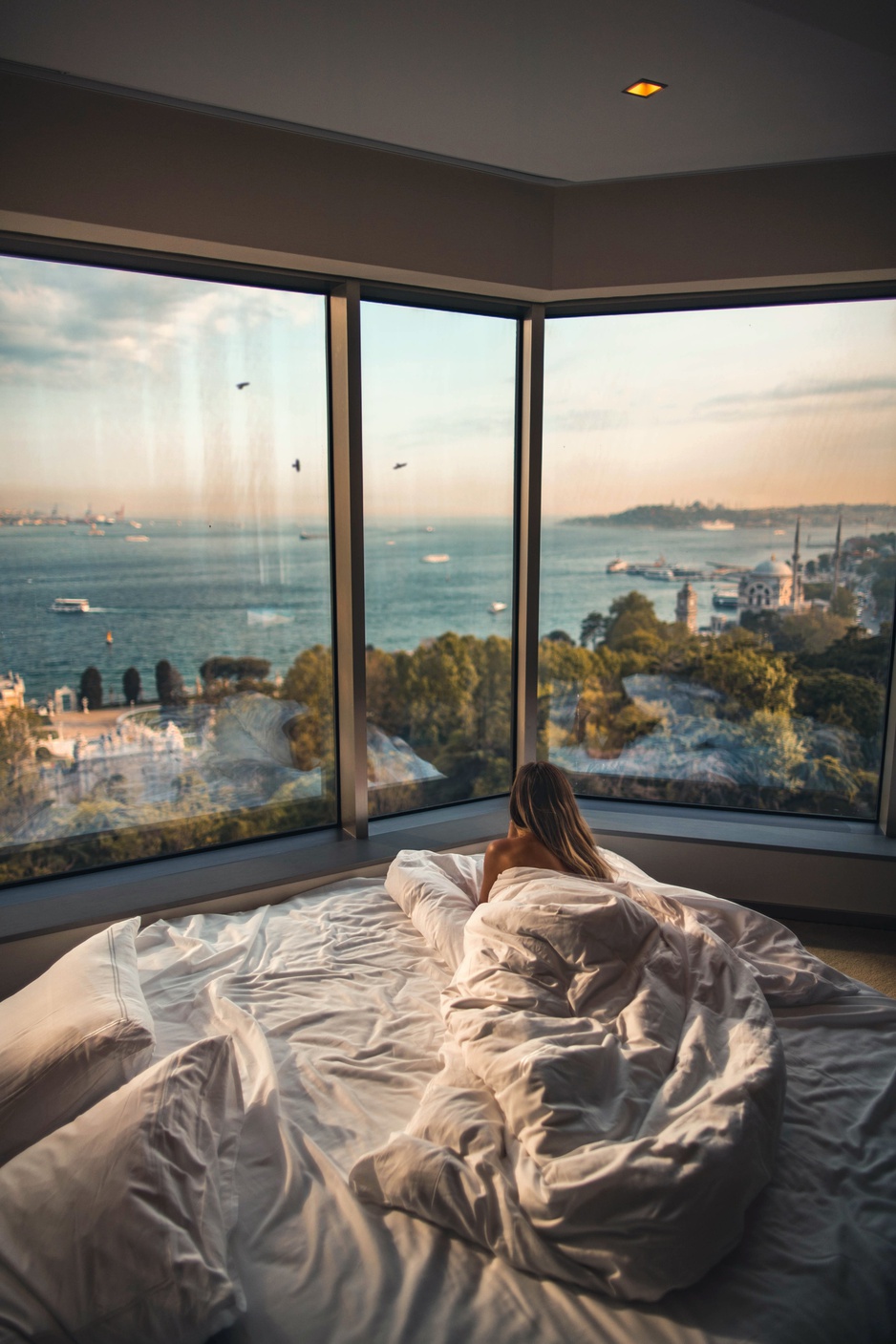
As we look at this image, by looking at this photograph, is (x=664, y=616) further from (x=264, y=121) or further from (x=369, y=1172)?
(x=369, y=1172)

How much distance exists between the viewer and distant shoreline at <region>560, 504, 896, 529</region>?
3588 millimetres

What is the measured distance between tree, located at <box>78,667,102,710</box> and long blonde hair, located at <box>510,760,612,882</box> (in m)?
1.57

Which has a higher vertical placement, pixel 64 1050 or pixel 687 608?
pixel 687 608

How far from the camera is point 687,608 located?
152 inches

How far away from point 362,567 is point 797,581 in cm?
186

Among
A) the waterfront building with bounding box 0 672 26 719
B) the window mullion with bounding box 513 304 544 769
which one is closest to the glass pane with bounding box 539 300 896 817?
the window mullion with bounding box 513 304 544 769

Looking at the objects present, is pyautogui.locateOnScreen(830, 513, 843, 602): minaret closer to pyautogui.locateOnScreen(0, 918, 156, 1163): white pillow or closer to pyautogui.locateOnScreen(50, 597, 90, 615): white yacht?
pyautogui.locateOnScreen(50, 597, 90, 615): white yacht

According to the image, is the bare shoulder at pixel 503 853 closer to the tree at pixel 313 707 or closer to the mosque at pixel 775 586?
the tree at pixel 313 707

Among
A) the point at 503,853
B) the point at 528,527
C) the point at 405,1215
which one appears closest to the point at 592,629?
the point at 528,527

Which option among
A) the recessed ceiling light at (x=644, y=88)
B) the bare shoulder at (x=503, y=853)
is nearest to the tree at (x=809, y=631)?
the bare shoulder at (x=503, y=853)

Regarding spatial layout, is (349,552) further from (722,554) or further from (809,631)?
(809,631)

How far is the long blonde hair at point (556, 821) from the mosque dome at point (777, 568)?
5.85ft

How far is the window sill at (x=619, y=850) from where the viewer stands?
2949 millimetres

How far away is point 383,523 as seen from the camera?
363cm
